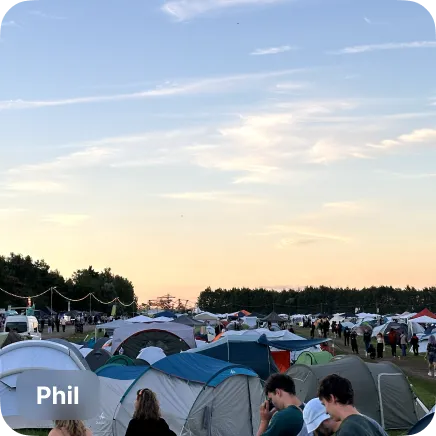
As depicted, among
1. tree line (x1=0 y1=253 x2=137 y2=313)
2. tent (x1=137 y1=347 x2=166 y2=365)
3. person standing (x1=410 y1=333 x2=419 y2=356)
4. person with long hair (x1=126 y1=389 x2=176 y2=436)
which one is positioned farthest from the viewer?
tree line (x1=0 y1=253 x2=137 y2=313)

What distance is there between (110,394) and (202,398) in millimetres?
2177

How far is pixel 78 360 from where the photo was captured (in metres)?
16.6

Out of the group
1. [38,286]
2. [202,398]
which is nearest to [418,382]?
[202,398]

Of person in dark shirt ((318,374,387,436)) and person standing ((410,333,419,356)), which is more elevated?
person in dark shirt ((318,374,387,436))

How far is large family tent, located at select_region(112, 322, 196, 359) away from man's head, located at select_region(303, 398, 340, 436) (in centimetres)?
2092

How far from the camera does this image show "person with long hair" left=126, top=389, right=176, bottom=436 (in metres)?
7.06

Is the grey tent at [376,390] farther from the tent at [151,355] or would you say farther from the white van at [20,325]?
the white van at [20,325]

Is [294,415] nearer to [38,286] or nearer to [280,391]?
[280,391]

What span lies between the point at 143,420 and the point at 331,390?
2.76m

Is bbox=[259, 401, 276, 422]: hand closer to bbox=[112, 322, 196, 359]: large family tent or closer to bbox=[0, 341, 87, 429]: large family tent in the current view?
bbox=[0, 341, 87, 429]: large family tent

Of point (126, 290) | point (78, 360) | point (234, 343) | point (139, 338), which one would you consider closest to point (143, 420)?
point (78, 360)

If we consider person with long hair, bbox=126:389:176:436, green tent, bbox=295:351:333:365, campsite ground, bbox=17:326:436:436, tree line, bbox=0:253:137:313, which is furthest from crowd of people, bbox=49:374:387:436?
tree line, bbox=0:253:137:313

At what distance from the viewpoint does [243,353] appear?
2097 cm

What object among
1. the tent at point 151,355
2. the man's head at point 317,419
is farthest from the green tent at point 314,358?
the man's head at point 317,419
